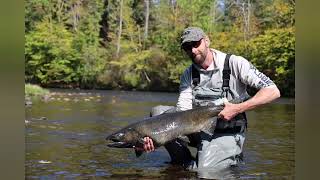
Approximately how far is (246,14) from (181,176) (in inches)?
1099

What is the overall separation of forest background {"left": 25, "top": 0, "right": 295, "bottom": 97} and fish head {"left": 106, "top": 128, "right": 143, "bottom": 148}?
76.9 ft

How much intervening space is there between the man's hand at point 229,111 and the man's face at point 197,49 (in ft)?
1.17

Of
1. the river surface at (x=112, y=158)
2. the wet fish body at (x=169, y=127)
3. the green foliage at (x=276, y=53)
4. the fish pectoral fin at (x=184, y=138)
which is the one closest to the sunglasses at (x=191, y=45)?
the wet fish body at (x=169, y=127)

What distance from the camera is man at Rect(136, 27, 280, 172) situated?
10.6 feet

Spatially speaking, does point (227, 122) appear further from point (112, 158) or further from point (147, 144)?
point (112, 158)

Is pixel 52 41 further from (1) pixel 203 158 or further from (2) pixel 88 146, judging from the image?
(1) pixel 203 158

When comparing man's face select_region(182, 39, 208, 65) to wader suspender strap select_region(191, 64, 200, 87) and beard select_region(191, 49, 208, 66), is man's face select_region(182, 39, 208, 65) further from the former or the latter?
wader suspender strap select_region(191, 64, 200, 87)

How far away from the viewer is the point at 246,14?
30.3 meters

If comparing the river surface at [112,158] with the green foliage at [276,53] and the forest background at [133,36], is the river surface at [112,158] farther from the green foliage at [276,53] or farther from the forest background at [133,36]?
the forest background at [133,36]

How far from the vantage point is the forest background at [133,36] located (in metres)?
28.1

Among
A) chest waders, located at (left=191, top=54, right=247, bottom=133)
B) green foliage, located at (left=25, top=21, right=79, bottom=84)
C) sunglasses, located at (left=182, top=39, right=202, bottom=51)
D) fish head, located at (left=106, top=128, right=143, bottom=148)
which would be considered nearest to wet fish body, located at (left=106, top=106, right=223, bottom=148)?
fish head, located at (left=106, top=128, right=143, bottom=148)

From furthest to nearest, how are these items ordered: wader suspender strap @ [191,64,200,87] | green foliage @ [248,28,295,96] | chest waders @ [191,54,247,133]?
green foliage @ [248,28,295,96], wader suspender strap @ [191,64,200,87], chest waders @ [191,54,247,133]

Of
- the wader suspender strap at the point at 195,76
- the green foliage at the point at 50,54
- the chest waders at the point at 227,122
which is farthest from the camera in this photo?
the green foliage at the point at 50,54
